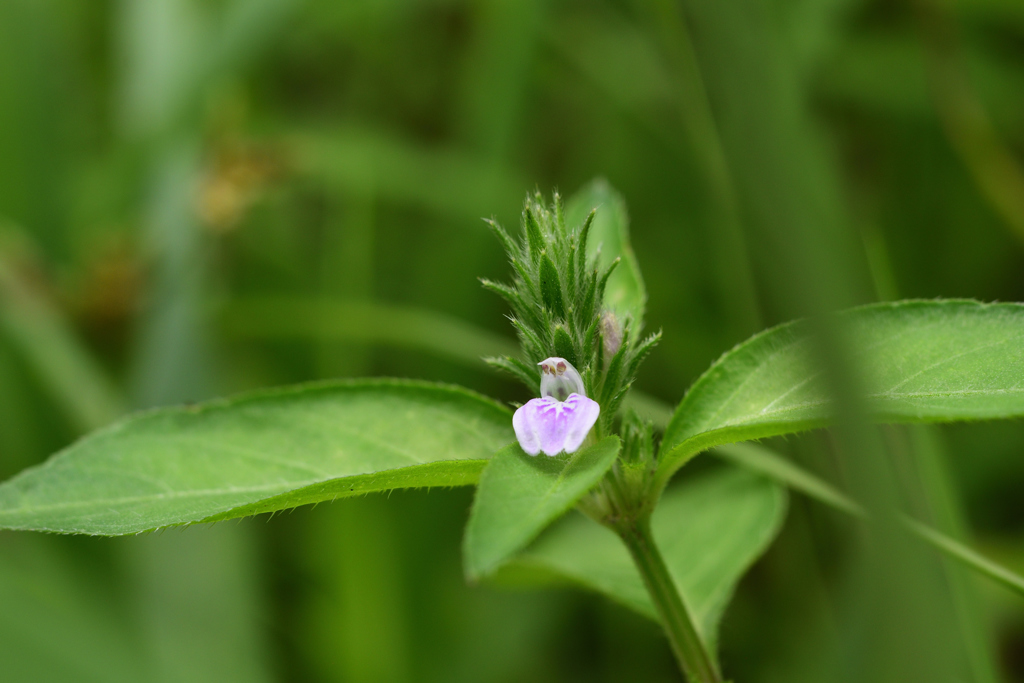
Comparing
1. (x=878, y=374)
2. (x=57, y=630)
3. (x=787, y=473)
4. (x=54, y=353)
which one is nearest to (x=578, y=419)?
(x=878, y=374)

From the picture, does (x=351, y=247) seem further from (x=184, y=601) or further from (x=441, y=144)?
(x=184, y=601)

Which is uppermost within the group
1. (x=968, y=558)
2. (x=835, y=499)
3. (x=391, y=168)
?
(x=391, y=168)

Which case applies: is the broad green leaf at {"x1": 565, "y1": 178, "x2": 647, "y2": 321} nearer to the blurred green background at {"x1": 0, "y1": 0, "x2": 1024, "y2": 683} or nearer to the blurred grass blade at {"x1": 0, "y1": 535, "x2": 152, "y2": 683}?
the blurred green background at {"x1": 0, "y1": 0, "x2": 1024, "y2": 683}

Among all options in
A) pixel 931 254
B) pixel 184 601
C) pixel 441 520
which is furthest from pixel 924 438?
pixel 184 601

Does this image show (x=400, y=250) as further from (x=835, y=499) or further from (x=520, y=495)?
(x=520, y=495)

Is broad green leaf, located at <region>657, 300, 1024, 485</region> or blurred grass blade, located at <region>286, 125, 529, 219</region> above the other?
blurred grass blade, located at <region>286, 125, 529, 219</region>

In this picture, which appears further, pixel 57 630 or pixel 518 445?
pixel 57 630

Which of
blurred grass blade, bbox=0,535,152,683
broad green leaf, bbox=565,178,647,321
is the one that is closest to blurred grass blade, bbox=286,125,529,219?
broad green leaf, bbox=565,178,647,321
